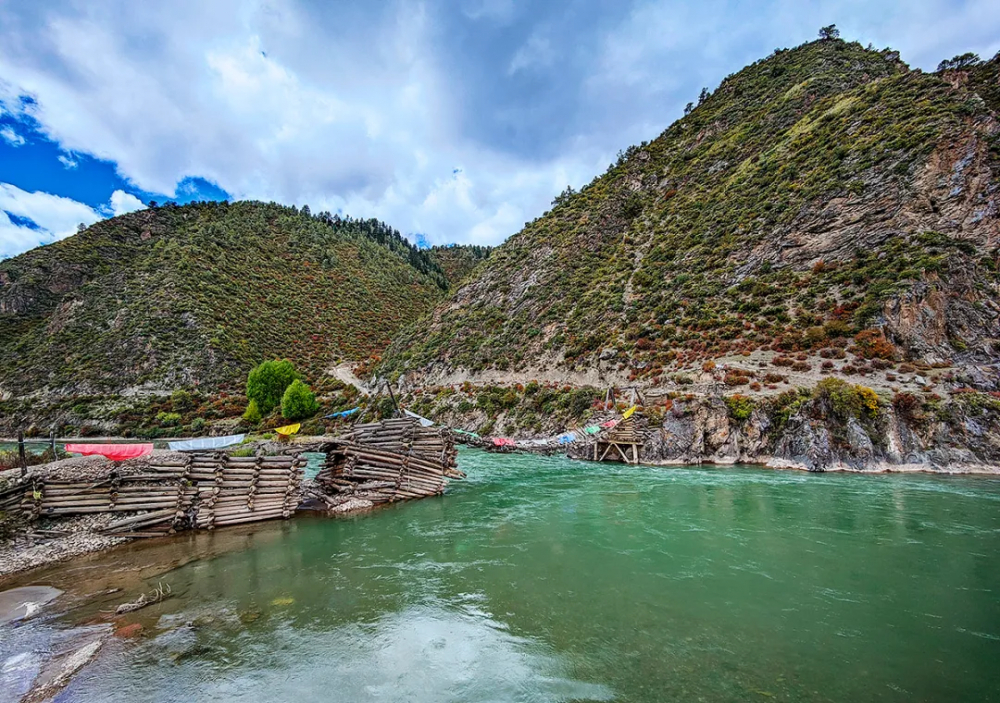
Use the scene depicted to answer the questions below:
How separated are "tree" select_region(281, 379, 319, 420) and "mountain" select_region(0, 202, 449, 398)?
413 inches

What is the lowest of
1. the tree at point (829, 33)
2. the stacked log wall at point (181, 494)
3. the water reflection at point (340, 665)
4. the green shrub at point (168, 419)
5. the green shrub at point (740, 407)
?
the water reflection at point (340, 665)

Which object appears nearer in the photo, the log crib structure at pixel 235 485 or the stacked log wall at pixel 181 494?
the stacked log wall at pixel 181 494

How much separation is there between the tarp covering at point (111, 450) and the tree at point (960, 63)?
82.6 m

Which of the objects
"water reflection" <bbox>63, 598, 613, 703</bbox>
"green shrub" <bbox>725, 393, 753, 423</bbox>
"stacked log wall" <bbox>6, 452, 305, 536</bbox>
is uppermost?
"green shrub" <bbox>725, 393, 753, 423</bbox>

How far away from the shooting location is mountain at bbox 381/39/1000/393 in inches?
1037

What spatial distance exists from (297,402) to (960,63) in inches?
3489

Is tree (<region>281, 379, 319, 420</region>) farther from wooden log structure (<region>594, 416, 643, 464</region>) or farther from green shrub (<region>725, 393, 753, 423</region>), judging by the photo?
green shrub (<region>725, 393, 753, 423</region>)

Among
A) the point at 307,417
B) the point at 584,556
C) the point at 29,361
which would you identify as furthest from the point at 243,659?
the point at 29,361

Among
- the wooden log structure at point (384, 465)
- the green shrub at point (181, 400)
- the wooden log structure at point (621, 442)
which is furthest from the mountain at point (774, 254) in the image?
the green shrub at point (181, 400)

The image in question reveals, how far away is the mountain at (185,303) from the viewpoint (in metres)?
49.7

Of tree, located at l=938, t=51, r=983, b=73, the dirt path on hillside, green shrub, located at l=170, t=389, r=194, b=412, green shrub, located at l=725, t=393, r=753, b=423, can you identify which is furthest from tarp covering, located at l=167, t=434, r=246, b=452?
tree, located at l=938, t=51, r=983, b=73

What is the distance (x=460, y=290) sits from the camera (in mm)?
64062

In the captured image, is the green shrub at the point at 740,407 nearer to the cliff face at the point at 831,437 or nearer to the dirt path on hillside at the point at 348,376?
the cliff face at the point at 831,437

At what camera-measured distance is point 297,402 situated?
1868 inches
